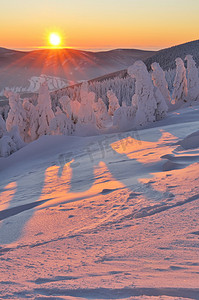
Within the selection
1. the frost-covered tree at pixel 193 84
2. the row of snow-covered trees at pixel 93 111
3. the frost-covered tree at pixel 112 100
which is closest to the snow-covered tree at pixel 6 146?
the row of snow-covered trees at pixel 93 111

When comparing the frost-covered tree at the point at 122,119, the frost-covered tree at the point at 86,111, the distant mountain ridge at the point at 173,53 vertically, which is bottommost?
the frost-covered tree at the point at 122,119

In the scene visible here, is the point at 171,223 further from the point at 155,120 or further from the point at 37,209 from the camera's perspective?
the point at 155,120

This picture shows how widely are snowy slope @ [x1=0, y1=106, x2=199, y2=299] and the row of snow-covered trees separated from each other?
8358mm

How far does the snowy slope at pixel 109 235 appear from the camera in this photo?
68.3 inches

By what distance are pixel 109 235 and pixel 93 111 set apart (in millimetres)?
13047

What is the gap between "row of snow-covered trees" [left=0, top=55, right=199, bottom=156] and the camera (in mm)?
13016

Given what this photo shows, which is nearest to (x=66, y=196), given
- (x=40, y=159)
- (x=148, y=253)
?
(x=148, y=253)

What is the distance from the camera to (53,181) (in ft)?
17.1

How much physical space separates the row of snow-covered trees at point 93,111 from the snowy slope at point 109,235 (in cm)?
836

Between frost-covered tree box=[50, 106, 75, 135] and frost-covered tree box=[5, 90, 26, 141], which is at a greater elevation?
frost-covered tree box=[5, 90, 26, 141]

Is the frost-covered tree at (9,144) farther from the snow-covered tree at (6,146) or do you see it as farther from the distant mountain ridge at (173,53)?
the distant mountain ridge at (173,53)

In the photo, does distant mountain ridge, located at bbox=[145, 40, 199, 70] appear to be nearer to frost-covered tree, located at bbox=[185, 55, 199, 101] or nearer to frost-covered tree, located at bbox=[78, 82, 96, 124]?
frost-covered tree, located at bbox=[185, 55, 199, 101]

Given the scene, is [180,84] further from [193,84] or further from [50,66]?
[50,66]

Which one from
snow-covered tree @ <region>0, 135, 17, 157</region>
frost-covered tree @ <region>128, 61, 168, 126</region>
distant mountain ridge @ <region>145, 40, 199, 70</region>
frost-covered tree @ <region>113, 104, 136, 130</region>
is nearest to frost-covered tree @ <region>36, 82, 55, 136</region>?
frost-covered tree @ <region>113, 104, 136, 130</region>
